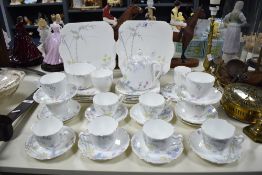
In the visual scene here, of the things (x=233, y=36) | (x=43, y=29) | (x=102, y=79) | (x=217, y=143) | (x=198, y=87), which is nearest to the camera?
(x=217, y=143)

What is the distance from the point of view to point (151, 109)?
747 mm

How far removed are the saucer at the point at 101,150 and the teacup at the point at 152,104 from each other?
0.10m

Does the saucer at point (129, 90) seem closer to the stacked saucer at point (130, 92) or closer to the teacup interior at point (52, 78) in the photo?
the stacked saucer at point (130, 92)

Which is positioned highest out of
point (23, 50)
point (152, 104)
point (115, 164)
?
point (23, 50)

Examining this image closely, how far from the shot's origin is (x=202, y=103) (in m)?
0.74

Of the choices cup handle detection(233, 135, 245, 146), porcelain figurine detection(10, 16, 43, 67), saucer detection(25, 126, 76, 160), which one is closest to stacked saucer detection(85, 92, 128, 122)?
saucer detection(25, 126, 76, 160)

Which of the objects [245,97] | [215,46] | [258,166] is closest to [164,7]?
[215,46]

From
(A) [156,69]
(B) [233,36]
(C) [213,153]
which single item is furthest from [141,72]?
(B) [233,36]

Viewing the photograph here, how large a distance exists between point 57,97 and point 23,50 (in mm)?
484

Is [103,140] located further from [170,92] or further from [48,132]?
[170,92]

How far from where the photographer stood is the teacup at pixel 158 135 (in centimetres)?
64

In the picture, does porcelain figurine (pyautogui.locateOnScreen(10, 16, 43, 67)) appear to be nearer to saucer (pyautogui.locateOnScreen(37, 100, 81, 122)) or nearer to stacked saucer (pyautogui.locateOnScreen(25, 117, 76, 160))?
saucer (pyautogui.locateOnScreen(37, 100, 81, 122))

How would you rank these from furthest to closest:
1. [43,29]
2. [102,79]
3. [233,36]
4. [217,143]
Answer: [43,29]
[233,36]
[102,79]
[217,143]

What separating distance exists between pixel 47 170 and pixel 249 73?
742 mm
